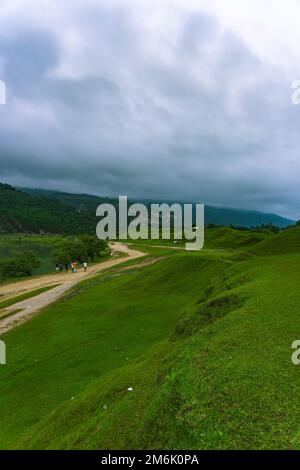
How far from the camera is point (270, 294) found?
42.9ft

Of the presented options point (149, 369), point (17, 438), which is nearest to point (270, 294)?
point (149, 369)

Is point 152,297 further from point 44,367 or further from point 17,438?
point 17,438

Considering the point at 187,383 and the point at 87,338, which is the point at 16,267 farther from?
the point at 187,383

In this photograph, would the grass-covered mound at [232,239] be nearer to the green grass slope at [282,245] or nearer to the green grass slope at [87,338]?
the green grass slope at [87,338]

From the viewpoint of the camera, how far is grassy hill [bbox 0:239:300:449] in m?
6.71

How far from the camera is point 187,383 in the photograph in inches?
313

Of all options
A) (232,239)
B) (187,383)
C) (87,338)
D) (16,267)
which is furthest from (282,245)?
(232,239)

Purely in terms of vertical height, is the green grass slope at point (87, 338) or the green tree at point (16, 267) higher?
the green grass slope at point (87, 338)

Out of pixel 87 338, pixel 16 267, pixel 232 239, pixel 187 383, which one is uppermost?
pixel 187 383

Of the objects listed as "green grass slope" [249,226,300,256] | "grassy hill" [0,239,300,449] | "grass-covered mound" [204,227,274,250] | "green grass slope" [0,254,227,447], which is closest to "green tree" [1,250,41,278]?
"grass-covered mound" [204,227,274,250]

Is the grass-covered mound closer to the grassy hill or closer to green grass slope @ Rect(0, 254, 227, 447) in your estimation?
green grass slope @ Rect(0, 254, 227, 447)

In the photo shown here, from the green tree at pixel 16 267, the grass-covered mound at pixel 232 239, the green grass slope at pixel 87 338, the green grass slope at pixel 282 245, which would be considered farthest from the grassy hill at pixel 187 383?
the grass-covered mound at pixel 232 239

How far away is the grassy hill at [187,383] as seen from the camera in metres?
6.71

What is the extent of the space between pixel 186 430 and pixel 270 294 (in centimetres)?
751
